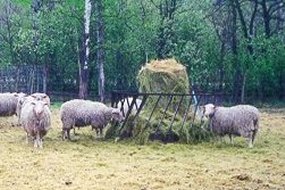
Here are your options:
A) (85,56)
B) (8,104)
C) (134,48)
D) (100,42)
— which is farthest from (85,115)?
(134,48)

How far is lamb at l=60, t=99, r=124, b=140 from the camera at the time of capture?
15.5m

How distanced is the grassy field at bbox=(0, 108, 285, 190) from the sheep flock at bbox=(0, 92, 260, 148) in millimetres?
342

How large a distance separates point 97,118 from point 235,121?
3.62 m

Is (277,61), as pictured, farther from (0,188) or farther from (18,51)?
(0,188)

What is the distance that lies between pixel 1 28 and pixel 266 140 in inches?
958

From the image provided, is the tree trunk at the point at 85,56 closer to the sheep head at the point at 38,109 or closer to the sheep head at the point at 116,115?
the sheep head at the point at 116,115

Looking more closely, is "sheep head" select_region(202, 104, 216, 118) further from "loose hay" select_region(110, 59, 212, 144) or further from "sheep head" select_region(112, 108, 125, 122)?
"sheep head" select_region(112, 108, 125, 122)

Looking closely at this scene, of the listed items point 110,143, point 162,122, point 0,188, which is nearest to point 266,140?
point 162,122

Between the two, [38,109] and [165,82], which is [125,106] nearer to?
[165,82]

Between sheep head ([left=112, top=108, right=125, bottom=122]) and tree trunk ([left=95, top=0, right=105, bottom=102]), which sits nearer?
sheep head ([left=112, top=108, right=125, bottom=122])

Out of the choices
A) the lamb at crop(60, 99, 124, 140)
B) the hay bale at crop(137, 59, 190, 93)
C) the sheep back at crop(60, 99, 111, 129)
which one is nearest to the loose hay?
the hay bale at crop(137, 59, 190, 93)

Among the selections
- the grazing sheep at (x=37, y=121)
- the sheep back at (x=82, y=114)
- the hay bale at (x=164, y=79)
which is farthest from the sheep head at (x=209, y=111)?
the grazing sheep at (x=37, y=121)

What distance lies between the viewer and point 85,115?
15.6m

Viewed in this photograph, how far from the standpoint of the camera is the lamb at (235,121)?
14758mm
